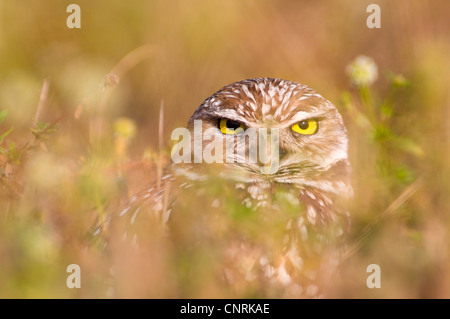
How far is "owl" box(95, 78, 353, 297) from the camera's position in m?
2.39

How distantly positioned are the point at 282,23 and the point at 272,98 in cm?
366

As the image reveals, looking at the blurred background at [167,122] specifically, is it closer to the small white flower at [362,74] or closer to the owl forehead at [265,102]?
the small white flower at [362,74]

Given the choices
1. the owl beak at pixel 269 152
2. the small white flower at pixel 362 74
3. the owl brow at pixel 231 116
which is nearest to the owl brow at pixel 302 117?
the owl beak at pixel 269 152

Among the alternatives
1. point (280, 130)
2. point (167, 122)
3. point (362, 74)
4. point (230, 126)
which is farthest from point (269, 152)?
point (167, 122)

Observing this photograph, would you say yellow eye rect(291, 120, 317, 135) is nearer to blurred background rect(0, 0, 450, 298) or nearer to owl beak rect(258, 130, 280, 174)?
owl beak rect(258, 130, 280, 174)

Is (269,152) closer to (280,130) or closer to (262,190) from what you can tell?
(280,130)

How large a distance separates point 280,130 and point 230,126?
0.24 meters

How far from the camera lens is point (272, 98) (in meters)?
2.94

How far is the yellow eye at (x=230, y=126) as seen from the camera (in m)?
2.92

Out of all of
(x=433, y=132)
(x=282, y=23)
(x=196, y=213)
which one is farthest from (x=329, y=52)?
(x=196, y=213)

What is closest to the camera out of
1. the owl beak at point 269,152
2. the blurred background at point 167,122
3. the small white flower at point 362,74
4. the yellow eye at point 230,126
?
the blurred background at point 167,122
